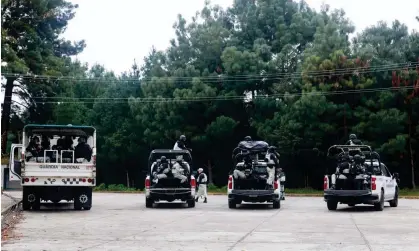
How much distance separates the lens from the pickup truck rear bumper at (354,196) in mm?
22484

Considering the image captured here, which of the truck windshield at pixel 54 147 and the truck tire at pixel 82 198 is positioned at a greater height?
the truck windshield at pixel 54 147

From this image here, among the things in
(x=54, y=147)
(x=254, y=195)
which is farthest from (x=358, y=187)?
(x=54, y=147)

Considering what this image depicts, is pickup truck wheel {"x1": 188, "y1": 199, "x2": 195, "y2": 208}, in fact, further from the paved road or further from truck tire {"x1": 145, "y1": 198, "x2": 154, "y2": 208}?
the paved road

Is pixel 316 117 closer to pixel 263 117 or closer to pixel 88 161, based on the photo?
pixel 263 117

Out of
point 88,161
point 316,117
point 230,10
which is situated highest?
point 230,10

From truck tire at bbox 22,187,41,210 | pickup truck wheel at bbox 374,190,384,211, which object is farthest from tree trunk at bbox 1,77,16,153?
pickup truck wheel at bbox 374,190,384,211

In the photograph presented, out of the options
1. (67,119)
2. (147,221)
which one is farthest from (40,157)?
(67,119)

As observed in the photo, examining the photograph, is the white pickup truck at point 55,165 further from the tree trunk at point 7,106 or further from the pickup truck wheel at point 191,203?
the tree trunk at point 7,106

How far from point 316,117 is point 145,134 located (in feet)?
49.9

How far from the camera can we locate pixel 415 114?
43.8m

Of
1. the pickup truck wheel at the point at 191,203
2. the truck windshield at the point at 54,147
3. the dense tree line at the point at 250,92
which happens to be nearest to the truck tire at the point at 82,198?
the truck windshield at the point at 54,147

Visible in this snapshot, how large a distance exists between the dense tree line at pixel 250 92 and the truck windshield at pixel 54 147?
42.4ft

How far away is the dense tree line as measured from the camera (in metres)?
43.6

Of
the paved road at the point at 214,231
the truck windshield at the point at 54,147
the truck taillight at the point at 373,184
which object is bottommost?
the paved road at the point at 214,231
